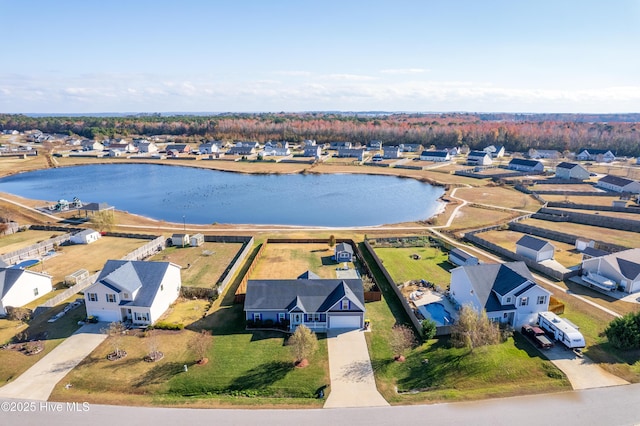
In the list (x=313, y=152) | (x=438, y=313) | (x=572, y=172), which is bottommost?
(x=438, y=313)

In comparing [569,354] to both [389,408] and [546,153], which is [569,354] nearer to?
[389,408]

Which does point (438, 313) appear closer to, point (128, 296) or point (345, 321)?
point (345, 321)

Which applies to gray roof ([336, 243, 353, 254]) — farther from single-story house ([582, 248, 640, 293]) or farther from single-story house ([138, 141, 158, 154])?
single-story house ([138, 141, 158, 154])

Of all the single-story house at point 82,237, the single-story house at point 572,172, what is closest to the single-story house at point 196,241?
the single-story house at point 82,237

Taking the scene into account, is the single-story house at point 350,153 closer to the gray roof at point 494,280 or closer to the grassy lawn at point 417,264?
the grassy lawn at point 417,264

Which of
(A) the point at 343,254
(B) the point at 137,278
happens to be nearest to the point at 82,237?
(B) the point at 137,278
